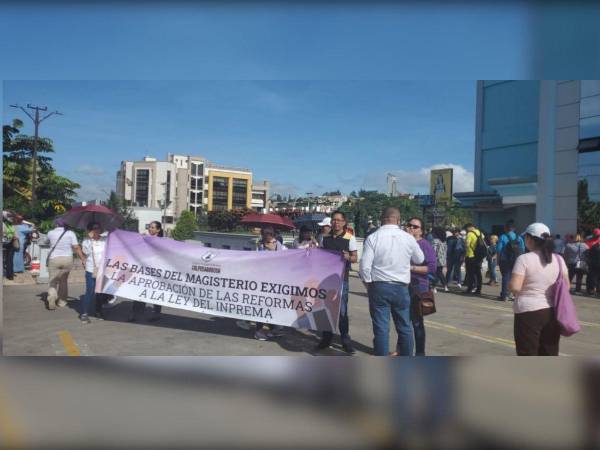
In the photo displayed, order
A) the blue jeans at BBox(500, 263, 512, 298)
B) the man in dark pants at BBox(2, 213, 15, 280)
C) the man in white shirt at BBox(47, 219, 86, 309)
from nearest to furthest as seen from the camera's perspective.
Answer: the man in white shirt at BBox(47, 219, 86, 309), the blue jeans at BBox(500, 263, 512, 298), the man in dark pants at BBox(2, 213, 15, 280)

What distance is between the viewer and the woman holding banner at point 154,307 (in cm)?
→ 772

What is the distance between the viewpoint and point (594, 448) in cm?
385

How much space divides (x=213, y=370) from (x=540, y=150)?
63.3 ft

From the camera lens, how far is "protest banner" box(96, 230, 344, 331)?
6469 millimetres

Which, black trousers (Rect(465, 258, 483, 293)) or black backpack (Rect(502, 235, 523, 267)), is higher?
black backpack (Rect(502, 235, 523, 267))

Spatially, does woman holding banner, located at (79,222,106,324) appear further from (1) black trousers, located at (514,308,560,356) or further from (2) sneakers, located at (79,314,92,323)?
(1) black trousers, located at (514,308,560,356)

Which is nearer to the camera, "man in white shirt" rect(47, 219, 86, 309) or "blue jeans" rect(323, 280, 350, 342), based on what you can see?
"blue jeans" rect(323, 280, 350, 342)

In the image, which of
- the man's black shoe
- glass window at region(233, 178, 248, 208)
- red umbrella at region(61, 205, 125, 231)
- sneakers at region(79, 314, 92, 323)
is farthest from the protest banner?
glass window at region(233, 178, 248, 208)

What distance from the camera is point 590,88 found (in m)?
18.8

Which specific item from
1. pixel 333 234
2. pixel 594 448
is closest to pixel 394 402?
pixel 594 448

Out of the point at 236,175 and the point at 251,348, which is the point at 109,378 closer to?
the point at 251,348

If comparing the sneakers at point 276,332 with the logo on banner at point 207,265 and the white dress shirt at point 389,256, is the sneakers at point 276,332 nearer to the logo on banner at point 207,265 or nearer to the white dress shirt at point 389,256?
the logo on banner at point 207,265

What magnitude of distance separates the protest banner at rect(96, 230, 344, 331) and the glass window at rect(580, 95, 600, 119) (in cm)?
1668

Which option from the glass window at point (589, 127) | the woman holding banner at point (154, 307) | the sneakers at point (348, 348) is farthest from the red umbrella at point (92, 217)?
the glass window at point (589, 127)
